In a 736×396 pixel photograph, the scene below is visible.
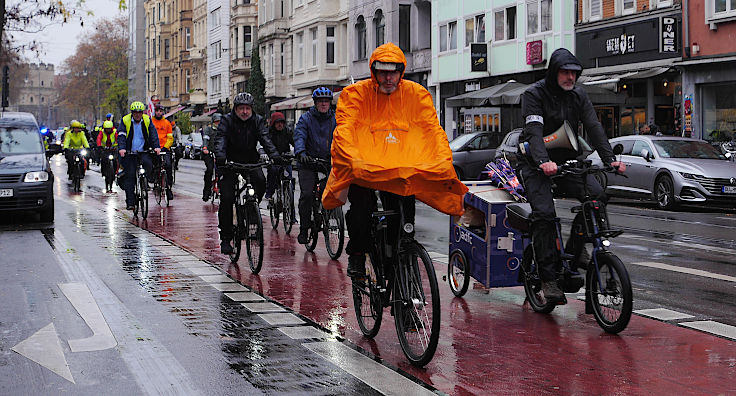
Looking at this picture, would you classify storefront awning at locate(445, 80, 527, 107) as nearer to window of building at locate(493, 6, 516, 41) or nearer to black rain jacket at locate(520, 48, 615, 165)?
window of building at locate(493, 6, 516, 41)

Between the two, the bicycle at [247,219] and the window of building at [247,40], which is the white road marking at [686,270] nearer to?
the bicycle at [247,219]

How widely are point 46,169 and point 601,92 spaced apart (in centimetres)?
1683

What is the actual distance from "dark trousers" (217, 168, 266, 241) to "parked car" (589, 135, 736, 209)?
458 inches

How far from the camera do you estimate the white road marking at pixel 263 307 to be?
27.0 feet

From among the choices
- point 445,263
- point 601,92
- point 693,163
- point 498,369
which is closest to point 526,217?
point 498,369

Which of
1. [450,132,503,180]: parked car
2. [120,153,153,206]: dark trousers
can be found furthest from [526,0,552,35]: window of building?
[120,153,153,206]: dark trousers

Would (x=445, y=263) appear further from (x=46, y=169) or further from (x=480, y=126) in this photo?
(x=480, y=126)

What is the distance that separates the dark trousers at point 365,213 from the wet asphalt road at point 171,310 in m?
0.68

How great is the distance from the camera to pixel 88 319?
25.6 ft

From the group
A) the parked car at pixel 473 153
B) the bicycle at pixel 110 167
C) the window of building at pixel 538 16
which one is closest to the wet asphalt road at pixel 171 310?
the bicycle at pixel 110 167

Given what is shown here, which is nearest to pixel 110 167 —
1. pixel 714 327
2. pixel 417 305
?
pixel 714 327

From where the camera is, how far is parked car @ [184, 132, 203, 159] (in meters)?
61.7

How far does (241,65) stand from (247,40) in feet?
7.97

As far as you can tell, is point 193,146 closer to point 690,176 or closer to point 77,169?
point 77,169
